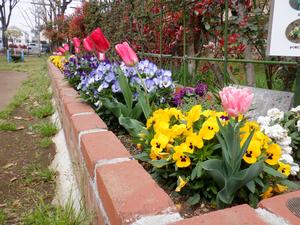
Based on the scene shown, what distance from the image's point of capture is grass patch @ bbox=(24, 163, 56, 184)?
2.35m

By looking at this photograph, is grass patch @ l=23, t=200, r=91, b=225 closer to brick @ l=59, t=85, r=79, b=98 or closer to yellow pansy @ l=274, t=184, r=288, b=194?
yellow pansy @ l=274, t=184, r=288, b=194

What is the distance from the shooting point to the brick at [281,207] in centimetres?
93

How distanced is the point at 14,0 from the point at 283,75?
32.1 meters

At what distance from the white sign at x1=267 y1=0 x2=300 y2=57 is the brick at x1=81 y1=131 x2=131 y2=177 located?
0.85m

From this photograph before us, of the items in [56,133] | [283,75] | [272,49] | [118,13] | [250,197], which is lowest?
[56,133]

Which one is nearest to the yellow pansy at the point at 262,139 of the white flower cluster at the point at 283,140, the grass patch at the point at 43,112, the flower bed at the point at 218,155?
the flower bed at the point at 218,155

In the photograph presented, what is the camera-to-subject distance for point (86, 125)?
1913mm

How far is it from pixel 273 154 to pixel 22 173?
196 cm

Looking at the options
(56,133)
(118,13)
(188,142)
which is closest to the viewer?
(188,142)

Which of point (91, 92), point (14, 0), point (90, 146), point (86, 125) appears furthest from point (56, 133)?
point (14, 0)

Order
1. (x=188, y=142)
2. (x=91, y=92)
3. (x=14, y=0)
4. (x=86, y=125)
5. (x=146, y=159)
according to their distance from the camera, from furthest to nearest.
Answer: (x=14, y=0) → (x=91, y=92) → (x=86, y=125) → (x=146, y=159) → (x=188, y=142)

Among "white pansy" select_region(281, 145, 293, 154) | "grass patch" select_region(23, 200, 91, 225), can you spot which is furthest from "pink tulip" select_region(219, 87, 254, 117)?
"grass patch" select_region(23, 200, 91, 225)

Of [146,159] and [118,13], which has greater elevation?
[118,13]

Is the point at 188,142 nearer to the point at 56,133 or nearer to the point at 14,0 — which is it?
the point at 56,133
